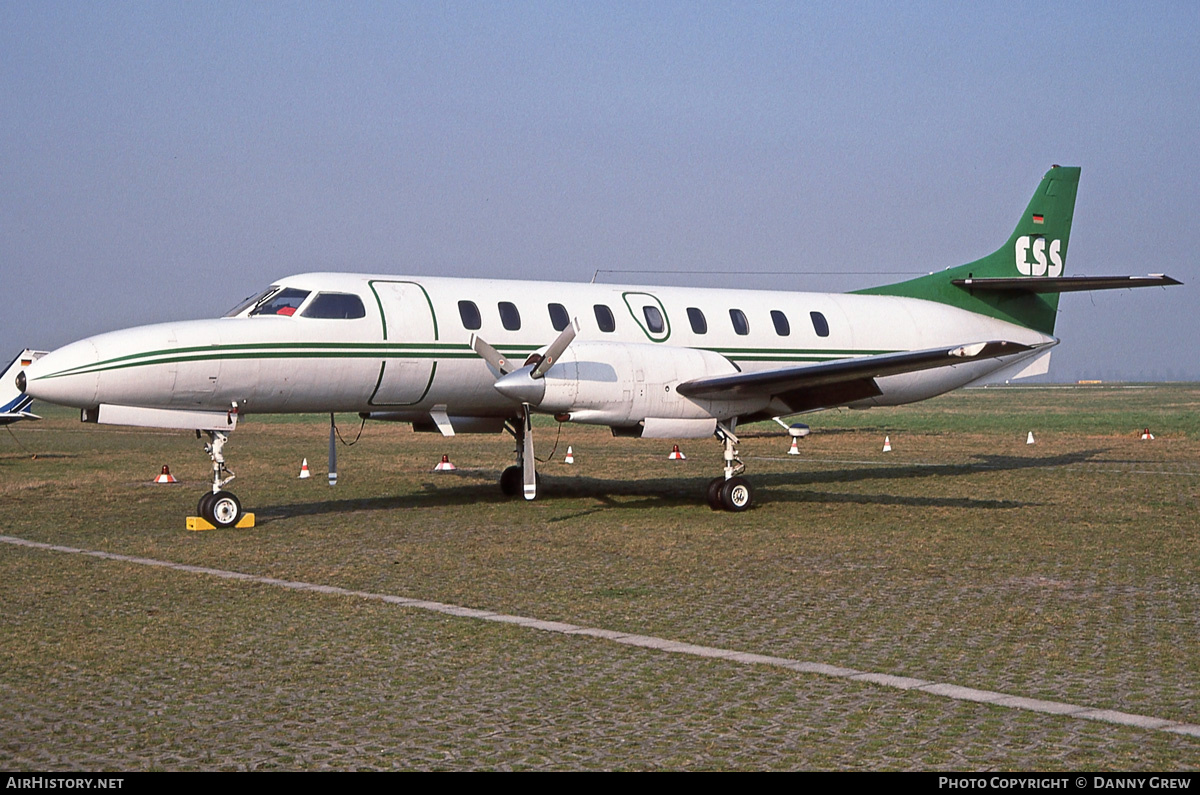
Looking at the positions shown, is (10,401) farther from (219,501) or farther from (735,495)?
(735,495)

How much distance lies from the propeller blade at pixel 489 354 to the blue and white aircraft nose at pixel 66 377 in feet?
16.4

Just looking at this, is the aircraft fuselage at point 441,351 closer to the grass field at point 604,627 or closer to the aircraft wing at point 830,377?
the aircraft wing at point 830,377

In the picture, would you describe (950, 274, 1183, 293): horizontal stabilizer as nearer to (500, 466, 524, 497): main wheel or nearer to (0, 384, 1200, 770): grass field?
(0, 384, 1200, 770): grass field

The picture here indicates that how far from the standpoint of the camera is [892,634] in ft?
26.9

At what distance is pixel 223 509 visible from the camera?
48.6ft

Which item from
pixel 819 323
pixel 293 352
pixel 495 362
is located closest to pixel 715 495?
pixel 495 362

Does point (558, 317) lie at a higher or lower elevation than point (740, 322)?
lower

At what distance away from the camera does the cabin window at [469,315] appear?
16766 mm

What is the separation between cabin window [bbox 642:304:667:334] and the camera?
18.2m

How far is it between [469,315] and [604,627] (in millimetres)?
9050

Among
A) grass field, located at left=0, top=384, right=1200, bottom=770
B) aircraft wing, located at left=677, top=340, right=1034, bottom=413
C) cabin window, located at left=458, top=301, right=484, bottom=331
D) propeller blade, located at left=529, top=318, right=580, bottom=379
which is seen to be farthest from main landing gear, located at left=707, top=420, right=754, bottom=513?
cabin window, located at left=458, top=301, right=484, bottom=331

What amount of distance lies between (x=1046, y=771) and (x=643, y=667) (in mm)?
2817

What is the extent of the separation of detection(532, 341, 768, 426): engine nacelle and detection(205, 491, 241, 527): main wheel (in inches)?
170

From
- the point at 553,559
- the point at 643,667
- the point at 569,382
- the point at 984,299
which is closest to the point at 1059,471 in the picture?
the point at 984,299
